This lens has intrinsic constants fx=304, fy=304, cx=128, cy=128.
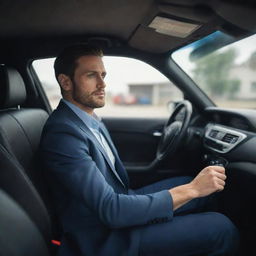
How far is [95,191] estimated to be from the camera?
1.10 meters

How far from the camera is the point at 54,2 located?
Answer: 1608 mm

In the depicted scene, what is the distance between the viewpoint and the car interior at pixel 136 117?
4.05 feet

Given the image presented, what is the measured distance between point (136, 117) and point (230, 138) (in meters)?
1.24

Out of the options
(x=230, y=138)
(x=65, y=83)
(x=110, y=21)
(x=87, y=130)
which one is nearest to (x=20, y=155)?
(x=87, y=130)

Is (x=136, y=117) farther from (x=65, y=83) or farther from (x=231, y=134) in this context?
(x=65, y=83)

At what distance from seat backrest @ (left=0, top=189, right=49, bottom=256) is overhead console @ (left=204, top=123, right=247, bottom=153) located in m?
1.17

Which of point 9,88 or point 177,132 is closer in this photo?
point 9,88

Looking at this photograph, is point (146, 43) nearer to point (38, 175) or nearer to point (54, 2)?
point (54, 2)

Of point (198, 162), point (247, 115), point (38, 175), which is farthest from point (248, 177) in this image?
point (38, 175)

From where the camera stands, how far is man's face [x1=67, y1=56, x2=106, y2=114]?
150 centimetres

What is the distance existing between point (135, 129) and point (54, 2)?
1.50 metres

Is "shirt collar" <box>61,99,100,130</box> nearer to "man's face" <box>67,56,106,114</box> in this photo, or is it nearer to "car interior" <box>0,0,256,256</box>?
"man's face" <box>67,56,106,114</box>

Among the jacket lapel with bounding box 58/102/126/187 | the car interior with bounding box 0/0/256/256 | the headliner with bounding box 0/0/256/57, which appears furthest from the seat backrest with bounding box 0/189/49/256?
the headliner with bounding box 0/0/256/57

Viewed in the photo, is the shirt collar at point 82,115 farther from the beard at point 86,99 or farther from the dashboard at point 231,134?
the dashboard at point 231,134
